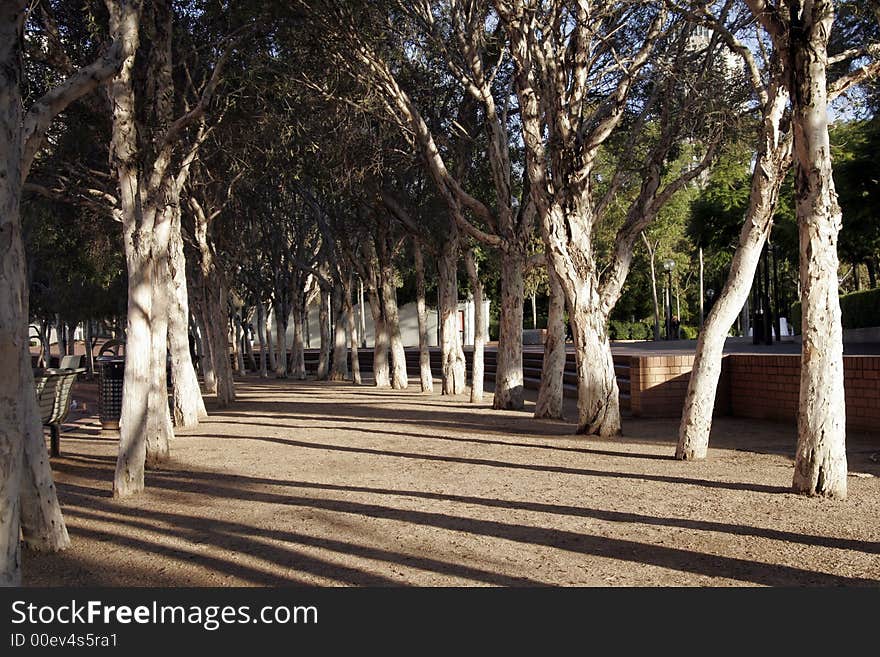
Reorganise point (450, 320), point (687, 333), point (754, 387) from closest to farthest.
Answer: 1. point (754, 387)
2. point (450, 320)
3. point (687, 333)

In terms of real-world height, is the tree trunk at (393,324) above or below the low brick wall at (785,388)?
above

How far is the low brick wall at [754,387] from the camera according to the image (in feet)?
37.6

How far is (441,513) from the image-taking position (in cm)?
722

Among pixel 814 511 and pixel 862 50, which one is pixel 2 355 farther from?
pixel 862 50

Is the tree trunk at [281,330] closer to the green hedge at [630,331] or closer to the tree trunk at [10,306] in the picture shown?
the green hedge at [630,331]

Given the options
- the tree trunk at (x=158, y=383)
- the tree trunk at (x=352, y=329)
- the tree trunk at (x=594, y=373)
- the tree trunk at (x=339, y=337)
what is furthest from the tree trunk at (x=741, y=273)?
the tree trunk at (x=339, y=337)

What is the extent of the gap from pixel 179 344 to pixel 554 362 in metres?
6.39

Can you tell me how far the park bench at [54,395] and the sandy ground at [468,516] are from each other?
518 mm

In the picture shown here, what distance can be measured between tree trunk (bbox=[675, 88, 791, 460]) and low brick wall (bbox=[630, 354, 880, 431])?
2.90 m

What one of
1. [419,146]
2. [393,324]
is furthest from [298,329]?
[419,146]

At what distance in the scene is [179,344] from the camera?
1552 centimetres

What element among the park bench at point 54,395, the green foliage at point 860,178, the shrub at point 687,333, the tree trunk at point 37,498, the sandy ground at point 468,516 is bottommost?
the sandy ground at point 468,516

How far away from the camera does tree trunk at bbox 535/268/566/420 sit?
48.2 feet

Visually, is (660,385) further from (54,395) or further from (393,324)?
(393,324)
